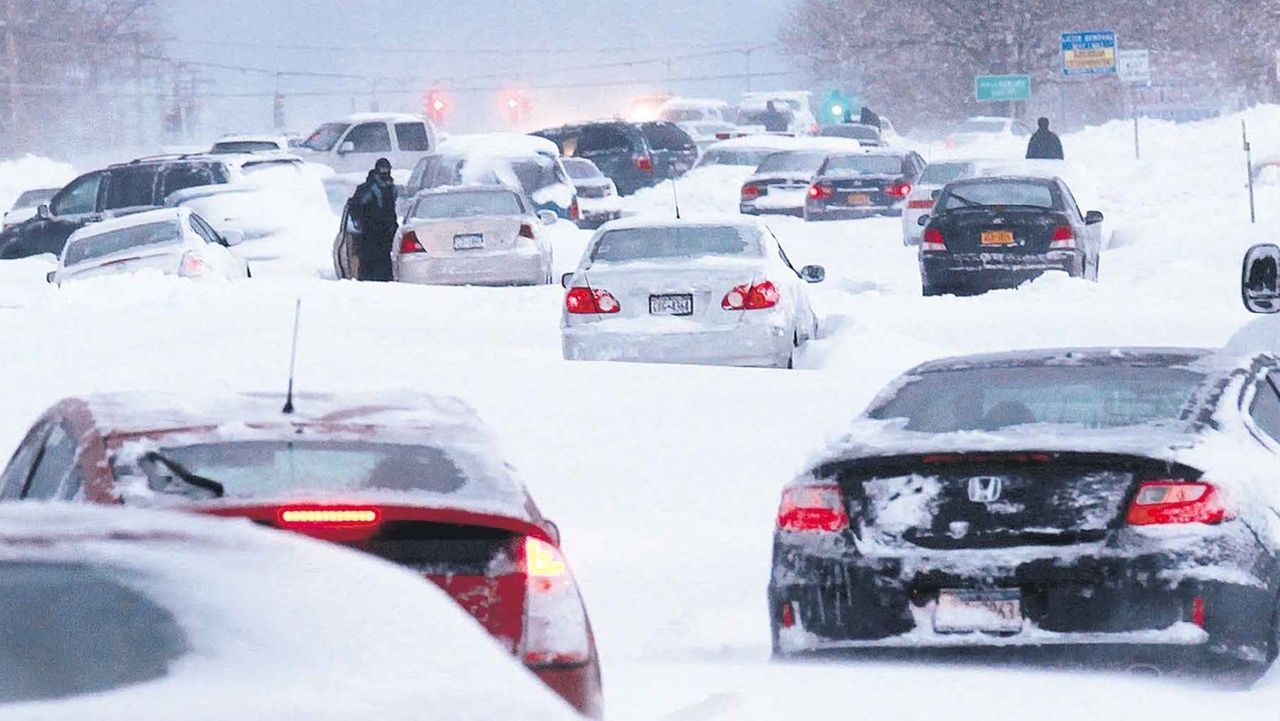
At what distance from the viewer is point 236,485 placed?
6.74 m

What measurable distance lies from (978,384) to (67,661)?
5.79 m

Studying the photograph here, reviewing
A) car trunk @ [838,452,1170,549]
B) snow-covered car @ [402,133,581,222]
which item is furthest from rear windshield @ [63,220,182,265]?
car trunk @ [838,452,1170,549]

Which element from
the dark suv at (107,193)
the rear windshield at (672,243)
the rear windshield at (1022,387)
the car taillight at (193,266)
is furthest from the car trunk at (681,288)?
the dark suv at (107,193)

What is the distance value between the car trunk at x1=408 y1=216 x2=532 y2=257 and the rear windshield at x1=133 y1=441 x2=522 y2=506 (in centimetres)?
1911

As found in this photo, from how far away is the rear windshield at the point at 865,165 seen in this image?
38.3 meters

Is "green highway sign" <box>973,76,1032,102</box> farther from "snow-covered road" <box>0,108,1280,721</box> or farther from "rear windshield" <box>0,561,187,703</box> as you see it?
"rear windshield" <box>0,561,187,703</box>

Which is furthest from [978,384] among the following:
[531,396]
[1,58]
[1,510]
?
[1,58]

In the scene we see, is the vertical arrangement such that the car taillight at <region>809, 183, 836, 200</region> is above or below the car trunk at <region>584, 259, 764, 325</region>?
below

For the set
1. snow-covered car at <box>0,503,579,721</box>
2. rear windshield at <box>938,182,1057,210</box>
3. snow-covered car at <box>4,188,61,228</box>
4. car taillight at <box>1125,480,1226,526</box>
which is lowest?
snow-covered car at <box>4,188,61,228</box>

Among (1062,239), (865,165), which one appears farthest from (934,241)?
(865,165)

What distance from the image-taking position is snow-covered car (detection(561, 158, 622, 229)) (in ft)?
129

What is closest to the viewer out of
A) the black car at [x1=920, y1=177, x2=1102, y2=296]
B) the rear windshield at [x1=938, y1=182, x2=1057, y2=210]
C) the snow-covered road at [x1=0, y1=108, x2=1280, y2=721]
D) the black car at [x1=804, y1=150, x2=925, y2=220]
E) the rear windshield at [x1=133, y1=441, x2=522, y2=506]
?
the rear windshield at [x1=133, y1=441, x2=522, y2=506]

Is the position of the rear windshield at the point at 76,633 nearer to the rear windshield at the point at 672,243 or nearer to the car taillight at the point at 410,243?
the rear windshield at the point at 672,243

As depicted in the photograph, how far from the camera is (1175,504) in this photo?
823cm
